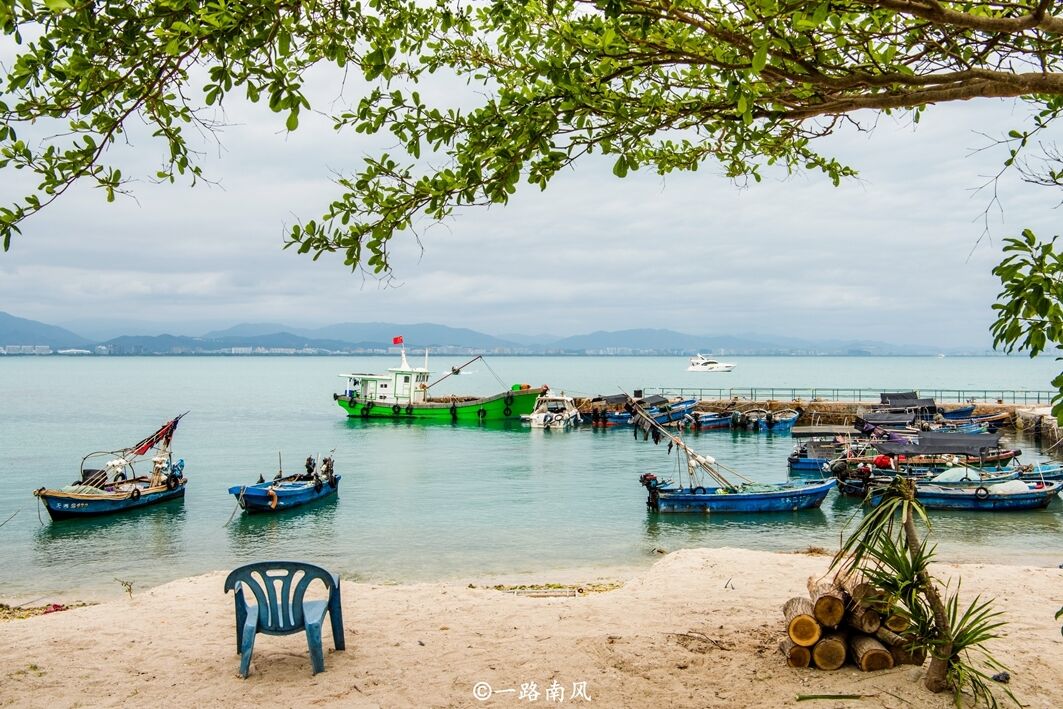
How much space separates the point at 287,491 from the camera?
2442 cm

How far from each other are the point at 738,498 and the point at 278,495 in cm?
1414

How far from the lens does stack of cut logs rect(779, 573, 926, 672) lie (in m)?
6.25

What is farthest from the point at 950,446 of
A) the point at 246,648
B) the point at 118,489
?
the point at 118,489

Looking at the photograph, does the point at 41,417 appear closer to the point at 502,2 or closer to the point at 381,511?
the point at 381,511

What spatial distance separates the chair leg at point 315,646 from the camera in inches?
270

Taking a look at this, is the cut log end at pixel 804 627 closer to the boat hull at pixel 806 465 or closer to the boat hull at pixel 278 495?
the boat hull at pixel 278 495

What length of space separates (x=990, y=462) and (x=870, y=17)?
2962 cm

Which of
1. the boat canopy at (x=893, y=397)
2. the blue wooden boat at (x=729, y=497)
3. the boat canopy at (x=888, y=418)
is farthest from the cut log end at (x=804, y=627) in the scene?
the boat canopy at (x=893, y=397)

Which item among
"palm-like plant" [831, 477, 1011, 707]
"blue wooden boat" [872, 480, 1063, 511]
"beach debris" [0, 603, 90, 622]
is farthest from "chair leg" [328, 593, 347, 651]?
"blue wooden boat" [872, 480, 1063, 511]

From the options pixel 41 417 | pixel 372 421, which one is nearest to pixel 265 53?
pixel 372 421

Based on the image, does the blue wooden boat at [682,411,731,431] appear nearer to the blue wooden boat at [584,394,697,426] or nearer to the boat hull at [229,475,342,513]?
the blue wooden boat at [584,394,697,426]

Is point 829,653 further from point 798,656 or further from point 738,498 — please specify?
point 738,498

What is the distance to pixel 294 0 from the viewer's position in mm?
5320

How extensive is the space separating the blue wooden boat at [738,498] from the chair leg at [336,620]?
1650 centimetres
